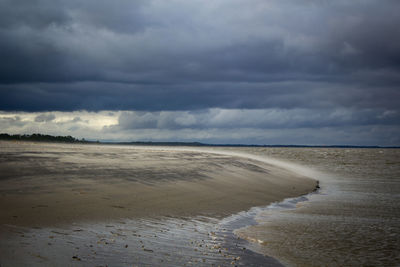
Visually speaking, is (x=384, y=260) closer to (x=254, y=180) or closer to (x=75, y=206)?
(x=75, y=206)

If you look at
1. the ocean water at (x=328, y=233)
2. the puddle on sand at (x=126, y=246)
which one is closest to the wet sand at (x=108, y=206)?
the puddle on sand at (x=126, y=246)

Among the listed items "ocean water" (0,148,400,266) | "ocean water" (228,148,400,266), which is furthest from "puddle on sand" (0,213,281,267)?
"ocean water" (228,148,400,266)

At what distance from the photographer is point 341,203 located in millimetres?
14844

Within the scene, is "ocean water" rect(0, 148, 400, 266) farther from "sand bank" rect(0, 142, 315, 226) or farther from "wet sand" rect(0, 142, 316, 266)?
"sand bank" rect(0, 142, 315, 226)

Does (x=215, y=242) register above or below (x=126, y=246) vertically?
below

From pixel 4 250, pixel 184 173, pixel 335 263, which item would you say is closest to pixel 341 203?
pixel 184 173

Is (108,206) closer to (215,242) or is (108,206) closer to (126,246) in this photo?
(126,246)

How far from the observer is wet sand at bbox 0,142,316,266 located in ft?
20.8

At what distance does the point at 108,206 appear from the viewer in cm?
998

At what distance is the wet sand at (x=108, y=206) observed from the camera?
6.35 metres

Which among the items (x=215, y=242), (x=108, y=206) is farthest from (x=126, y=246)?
(x=108, y=206)

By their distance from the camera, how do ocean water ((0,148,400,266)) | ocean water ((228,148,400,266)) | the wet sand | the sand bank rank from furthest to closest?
the sand bank
ocean water ((228,148,400,266))
the wet sand
ocean water ((0,148,400,266))

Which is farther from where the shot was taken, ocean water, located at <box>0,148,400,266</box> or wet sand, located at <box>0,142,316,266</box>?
wet sand, located at <box>0,142,316,266</box>

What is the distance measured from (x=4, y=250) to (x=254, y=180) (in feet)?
52.5
